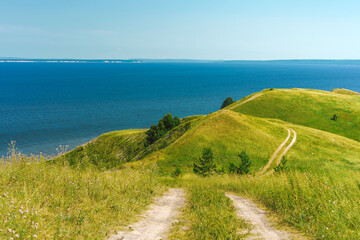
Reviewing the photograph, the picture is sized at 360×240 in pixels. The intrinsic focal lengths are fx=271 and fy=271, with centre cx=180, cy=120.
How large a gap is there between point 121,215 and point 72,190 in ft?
6.51

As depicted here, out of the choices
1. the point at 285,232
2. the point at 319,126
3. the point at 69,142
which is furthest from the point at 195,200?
the point at 69,142

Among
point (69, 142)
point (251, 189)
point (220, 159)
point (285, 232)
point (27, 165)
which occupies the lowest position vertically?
point (69, 142)

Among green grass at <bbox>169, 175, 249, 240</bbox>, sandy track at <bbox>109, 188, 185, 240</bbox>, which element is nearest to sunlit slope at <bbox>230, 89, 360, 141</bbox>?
sandy track at <bbox>109, 188, 185, 240</bbox>

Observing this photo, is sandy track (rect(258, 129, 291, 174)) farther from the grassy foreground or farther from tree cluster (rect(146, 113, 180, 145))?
tree cluster (rect(146, 113, 180, 145))

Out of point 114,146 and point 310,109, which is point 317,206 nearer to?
point 310,109

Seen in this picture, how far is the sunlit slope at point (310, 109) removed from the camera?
62.6m

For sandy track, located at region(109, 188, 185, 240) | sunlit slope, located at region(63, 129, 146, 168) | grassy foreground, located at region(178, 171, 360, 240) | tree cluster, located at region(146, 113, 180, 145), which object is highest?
grassy foreground, located at region(178, 171, 360, 240)

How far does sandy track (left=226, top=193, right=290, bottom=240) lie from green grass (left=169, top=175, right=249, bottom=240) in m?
0.31

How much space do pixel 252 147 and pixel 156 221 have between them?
36.9 metres

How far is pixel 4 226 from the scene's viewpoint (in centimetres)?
591

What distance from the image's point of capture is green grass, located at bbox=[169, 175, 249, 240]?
6.87 meters

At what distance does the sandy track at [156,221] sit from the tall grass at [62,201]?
0.37 metres

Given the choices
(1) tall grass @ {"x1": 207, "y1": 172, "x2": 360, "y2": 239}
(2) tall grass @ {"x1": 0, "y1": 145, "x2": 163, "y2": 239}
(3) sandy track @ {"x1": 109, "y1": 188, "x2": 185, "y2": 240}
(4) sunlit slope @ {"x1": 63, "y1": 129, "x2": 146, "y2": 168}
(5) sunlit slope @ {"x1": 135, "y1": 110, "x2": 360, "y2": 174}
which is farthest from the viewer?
(4) sunlit slope @ {"x1": 63, "y1": 129, "x2": 146, "y2": 168}

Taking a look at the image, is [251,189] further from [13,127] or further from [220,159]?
[13,127]
